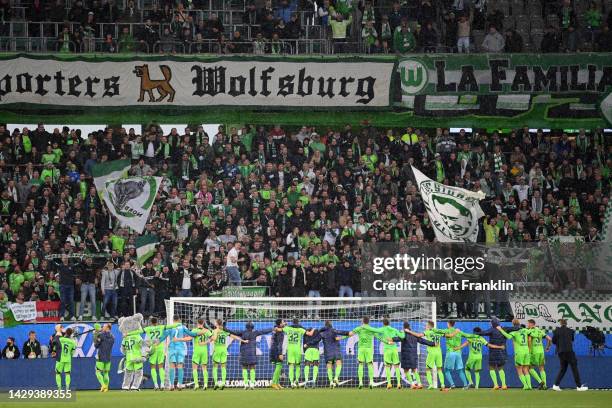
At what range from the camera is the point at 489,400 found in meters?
21.0

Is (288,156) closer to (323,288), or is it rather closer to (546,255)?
(323,288)

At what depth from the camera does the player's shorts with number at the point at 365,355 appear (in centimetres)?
2439

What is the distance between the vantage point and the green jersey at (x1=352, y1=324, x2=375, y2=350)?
24.3m

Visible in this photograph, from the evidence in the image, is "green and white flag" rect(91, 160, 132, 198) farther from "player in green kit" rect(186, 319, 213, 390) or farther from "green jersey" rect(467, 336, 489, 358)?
"green jersey" rect(467, 336, 489, 358)

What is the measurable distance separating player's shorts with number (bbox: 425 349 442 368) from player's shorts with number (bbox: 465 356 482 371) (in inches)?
26.1

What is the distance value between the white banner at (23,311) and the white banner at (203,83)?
732 cm

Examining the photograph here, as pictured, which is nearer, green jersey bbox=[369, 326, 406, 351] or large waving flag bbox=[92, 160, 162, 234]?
green jersey bbox=[369, 326, 406, 351]

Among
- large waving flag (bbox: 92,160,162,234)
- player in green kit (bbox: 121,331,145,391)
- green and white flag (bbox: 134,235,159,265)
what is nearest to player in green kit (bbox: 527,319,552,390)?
player in green kit (bbox: 121,331,145,391)

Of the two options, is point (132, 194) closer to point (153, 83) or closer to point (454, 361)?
point (153, 83)

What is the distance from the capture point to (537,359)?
24.6m

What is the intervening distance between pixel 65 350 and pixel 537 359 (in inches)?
418

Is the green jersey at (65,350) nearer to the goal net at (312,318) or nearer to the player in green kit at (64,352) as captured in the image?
the player in green kit at (64,352)

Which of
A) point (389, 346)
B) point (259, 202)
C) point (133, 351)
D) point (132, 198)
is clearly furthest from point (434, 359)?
point (132, 198)

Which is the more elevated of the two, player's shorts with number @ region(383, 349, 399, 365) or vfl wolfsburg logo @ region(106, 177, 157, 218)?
vfl wolfsburg logo @ region(106, 177, 157, 218)
